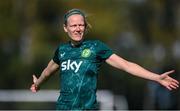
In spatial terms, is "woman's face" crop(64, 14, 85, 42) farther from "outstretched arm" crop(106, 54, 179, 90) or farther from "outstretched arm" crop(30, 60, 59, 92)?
"outstretched arm" crop(30, 60, 59, 92)

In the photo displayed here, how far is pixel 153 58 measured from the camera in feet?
97.2

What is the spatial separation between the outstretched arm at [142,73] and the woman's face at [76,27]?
1.24 feet

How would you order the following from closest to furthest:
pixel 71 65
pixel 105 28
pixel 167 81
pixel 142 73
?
pixel 167 81, pixel 142 73, pixel 71 65, pixel 105 28

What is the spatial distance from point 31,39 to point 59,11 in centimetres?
209

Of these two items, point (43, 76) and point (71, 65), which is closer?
point (71, 65)

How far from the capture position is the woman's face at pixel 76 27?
7605 mm

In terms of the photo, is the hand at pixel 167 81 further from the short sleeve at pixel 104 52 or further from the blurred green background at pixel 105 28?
the blurred green background at pixel 105 28

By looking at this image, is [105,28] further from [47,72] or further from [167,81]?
[167,81]

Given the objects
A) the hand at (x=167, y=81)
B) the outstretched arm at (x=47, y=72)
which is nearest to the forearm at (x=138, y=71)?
the hand at (x=167, y=81)

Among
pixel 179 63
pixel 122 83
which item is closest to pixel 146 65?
pixel 179 63

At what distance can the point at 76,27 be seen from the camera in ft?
25.0

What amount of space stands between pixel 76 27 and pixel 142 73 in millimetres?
790

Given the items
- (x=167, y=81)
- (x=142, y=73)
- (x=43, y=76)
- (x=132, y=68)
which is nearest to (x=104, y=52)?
(x=132, y=68)

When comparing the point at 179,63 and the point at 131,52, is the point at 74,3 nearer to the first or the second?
the point at 131,52
